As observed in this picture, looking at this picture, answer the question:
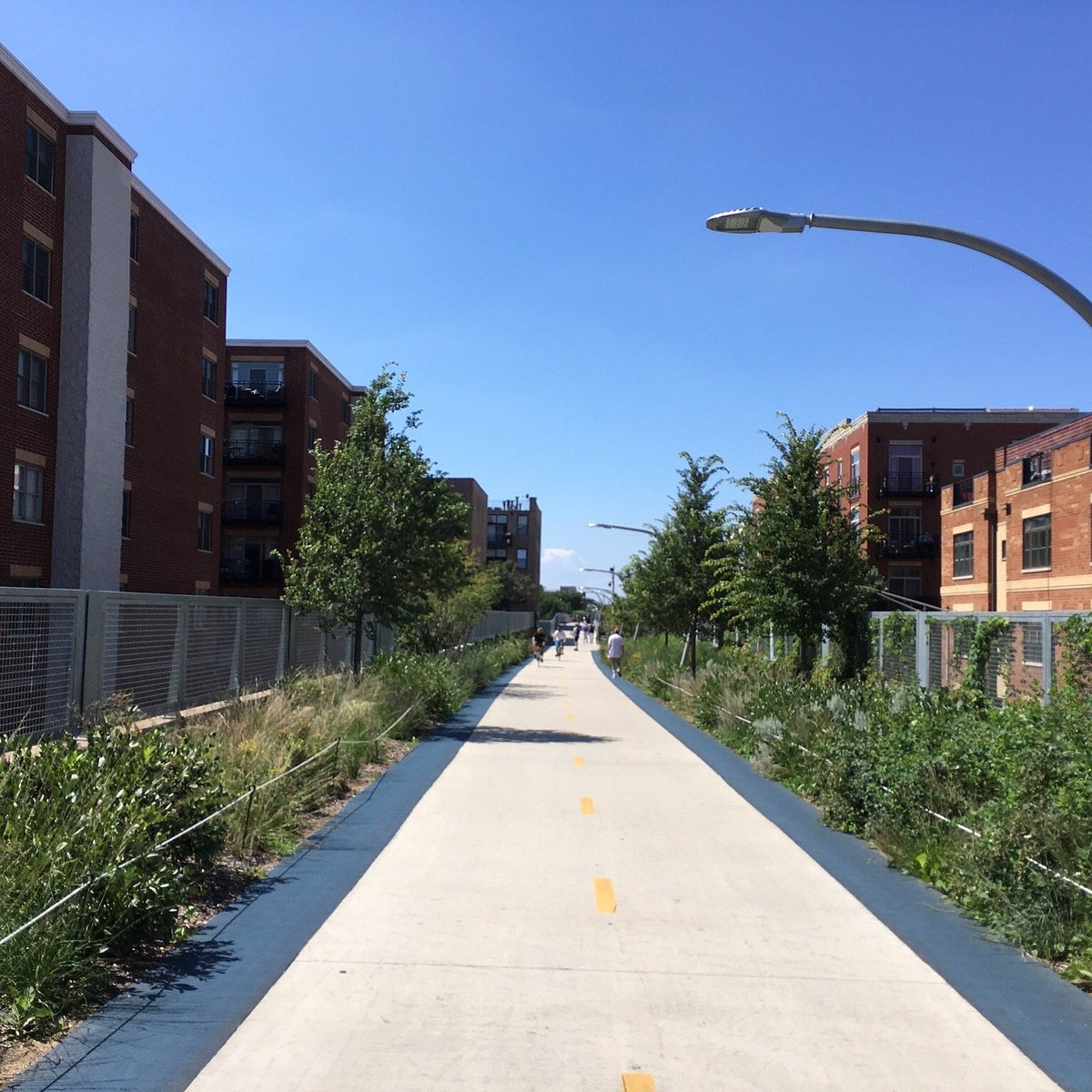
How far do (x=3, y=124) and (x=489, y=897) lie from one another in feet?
82.7

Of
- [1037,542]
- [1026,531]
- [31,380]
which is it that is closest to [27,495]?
[31,380]

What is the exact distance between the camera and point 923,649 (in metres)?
18.1

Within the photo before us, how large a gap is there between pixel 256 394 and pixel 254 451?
2594 mm

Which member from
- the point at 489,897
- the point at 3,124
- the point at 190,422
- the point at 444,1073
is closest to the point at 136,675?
the point at 489,897

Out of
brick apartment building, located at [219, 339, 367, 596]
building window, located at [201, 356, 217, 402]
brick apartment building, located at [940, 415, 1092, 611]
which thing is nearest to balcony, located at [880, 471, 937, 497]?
brick apartment building, located at [940, 415, 1092, 611]

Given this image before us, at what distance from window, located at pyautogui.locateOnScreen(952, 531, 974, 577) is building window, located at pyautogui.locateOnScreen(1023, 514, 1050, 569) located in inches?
259

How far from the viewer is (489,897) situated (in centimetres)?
874

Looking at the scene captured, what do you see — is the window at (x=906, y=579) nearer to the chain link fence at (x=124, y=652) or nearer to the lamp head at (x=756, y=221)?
the chain link fence at (x=124, y=652)

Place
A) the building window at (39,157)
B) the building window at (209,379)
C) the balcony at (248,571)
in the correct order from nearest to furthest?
1. the building window at (39,157)
2. the building window at (209,379)
3. the balcony at (248,571)

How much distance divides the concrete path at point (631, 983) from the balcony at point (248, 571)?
4200cm

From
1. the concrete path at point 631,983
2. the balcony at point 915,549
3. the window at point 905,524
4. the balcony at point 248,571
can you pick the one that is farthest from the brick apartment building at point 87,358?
the window at point 905,524

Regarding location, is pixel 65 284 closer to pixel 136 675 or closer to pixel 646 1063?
pixel 136 675

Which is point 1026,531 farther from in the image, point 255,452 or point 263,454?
point 255,452

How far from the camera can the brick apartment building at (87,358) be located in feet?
91.9
